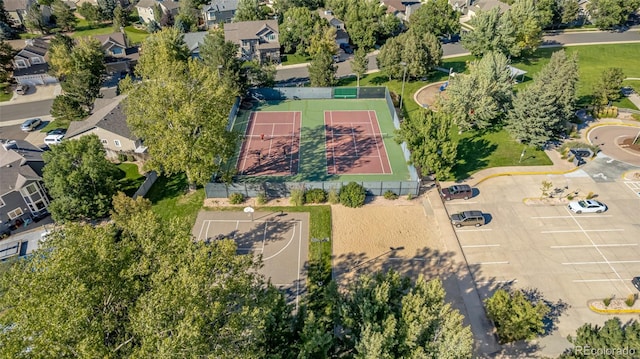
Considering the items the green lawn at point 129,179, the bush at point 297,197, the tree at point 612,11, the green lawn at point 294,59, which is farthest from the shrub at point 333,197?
the tree at point 612,11

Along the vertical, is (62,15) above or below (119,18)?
above

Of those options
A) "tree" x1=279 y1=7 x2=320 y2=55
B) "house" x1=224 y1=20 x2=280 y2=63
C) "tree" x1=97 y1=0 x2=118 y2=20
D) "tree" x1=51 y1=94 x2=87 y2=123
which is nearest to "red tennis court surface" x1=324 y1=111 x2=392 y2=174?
"house" x1=224 y1=20 x2=280 y2=63

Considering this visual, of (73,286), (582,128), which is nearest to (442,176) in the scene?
(582,128)

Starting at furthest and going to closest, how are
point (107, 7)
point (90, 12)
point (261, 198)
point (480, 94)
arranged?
point (107, 7) → point (90, 12) → point (480, 94) → point (261, 198)

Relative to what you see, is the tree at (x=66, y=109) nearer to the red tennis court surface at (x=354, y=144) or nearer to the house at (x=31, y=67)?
the house at (x=31, y=67)

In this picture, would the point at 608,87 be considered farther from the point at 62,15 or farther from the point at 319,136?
the point at 62,15

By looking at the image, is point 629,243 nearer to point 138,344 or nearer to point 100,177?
point 138,344

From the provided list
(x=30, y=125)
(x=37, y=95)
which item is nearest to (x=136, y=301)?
(x=30, y=125)

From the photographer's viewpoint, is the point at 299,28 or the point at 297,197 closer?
the point at 297,197

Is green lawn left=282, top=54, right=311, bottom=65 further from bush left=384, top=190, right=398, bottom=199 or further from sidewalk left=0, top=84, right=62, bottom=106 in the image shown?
bush left=384, top=190, right=398, bottom=199
